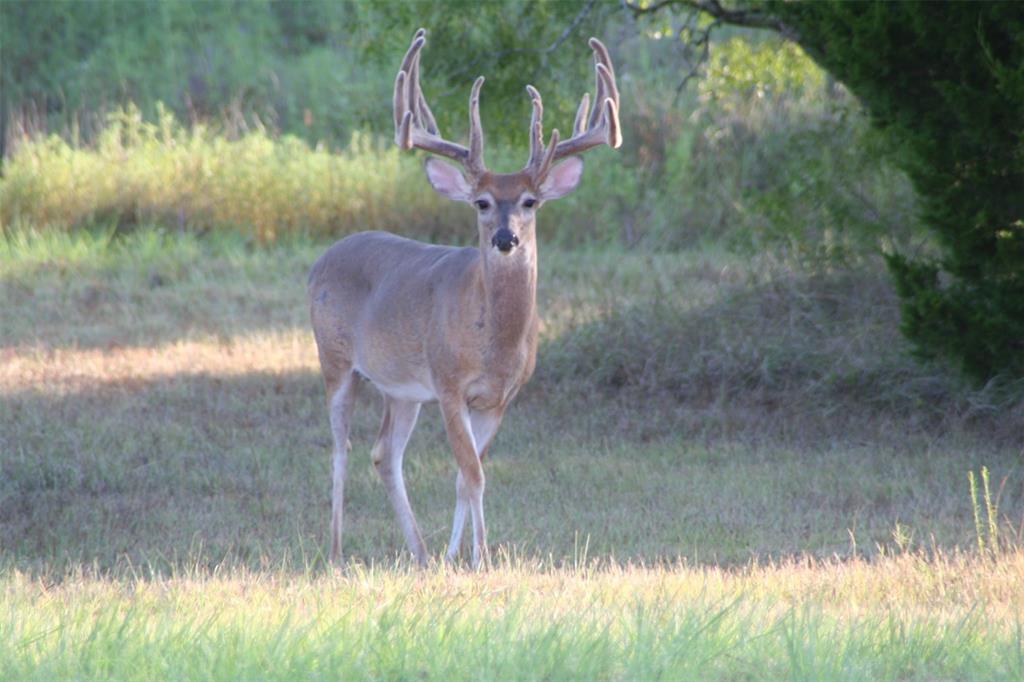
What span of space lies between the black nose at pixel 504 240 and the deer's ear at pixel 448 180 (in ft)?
1.53

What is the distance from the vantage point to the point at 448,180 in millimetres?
8367

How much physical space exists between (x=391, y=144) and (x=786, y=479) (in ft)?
41.3

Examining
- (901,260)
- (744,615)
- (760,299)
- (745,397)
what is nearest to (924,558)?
(744,615)

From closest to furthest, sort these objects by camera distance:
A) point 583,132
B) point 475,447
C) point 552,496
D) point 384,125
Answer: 1. point 475,447
2. point 583,132
3. point 552,496
4. point 384,125

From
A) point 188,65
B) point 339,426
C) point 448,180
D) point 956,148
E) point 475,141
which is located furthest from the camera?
point 188,65

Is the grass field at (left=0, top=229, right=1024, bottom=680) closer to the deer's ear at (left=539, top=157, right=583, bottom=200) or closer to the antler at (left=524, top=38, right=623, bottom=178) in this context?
the deer's ear at (left=539, top=157, right=583, bottom=200)

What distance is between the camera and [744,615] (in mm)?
5723

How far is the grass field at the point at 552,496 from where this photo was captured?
5.23m

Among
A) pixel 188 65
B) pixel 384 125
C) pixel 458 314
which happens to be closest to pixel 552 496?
pixel 458 314

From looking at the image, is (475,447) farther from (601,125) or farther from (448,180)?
(601,125)

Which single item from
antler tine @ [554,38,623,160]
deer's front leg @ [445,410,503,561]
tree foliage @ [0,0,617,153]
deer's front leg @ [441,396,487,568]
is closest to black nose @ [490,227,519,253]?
antler tine @ [554,38,623,160]

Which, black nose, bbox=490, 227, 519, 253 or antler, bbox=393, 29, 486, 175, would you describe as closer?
black nose, bbox=490, 227, 519, 253

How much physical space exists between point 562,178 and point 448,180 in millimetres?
597

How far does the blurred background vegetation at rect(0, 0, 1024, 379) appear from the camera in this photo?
12.3 metres
